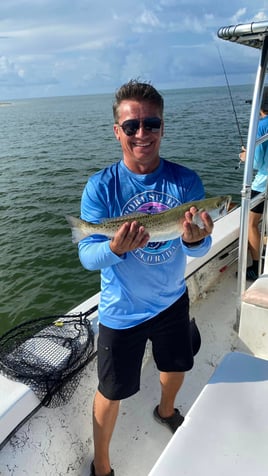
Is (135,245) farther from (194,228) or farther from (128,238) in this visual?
(194,228)

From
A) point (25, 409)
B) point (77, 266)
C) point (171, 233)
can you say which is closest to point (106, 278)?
point (171, 233)

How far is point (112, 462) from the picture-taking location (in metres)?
2.56

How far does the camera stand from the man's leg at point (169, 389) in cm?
252

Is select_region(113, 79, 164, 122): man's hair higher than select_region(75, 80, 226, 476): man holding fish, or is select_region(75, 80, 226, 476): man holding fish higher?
select_region(113, 79, 164, 122): man's hair

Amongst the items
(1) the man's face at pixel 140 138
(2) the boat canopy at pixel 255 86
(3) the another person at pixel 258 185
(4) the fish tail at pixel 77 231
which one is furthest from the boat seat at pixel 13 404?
(3) the another person at pixel 258 185

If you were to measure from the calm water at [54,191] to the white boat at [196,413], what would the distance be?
1818 millimetres

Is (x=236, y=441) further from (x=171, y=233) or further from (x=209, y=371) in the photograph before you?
(x=209, y=371)

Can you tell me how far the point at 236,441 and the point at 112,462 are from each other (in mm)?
1200

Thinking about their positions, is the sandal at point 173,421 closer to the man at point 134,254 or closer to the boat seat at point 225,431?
the man at point 134,254

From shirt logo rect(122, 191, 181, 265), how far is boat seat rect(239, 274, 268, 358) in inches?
41.5

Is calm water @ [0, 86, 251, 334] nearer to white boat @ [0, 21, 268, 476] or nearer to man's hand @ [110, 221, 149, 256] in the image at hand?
man's hand @ [110, 221, 149, 256]

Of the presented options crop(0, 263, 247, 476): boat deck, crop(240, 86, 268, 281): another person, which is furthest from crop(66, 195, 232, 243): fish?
crop(240, 86, 268, 281): another person

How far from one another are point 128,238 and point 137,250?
10.0 inches

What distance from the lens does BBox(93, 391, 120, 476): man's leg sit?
223cm
